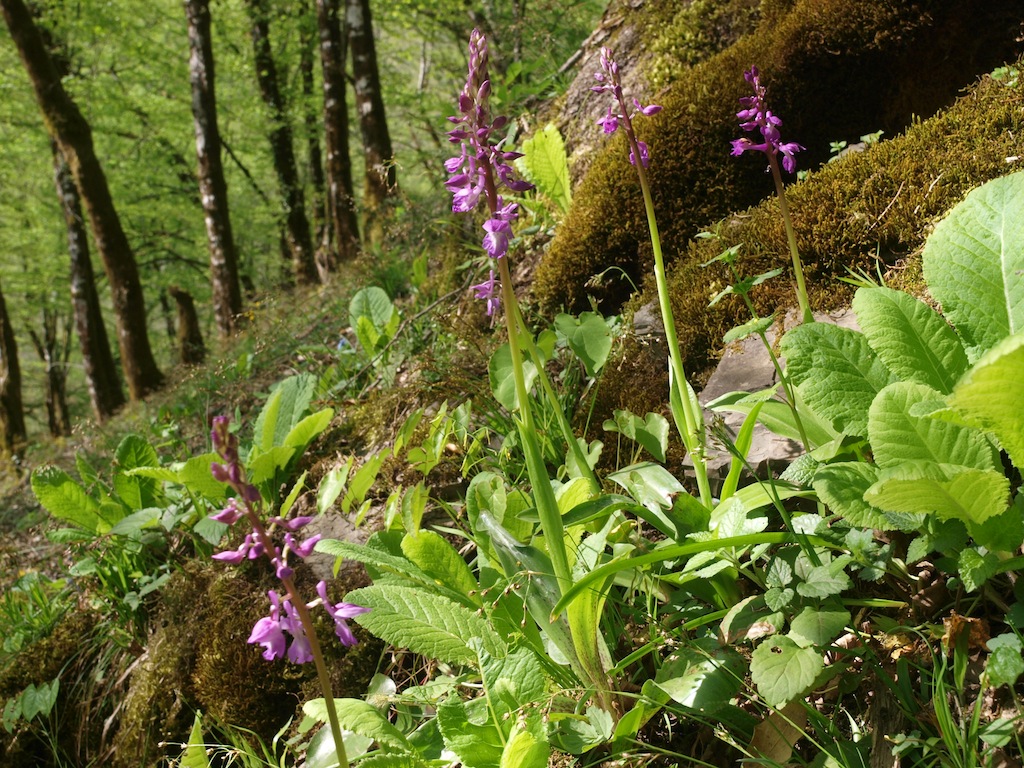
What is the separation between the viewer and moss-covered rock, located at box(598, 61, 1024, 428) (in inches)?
97.2

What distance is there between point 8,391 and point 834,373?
14610mm

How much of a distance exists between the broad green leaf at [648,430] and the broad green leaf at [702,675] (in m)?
0.73

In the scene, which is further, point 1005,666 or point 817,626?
point 817,626

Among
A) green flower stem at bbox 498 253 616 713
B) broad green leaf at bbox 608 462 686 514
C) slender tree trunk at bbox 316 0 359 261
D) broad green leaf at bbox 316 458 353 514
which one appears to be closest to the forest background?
slender tree trunk at bbox 316 0 359 261

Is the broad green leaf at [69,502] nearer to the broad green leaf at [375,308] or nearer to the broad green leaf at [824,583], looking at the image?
the broad green leaf at [375,308]

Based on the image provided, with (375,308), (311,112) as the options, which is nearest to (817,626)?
(375,308)

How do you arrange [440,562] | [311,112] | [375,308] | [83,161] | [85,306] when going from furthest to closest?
[311,112]
[85,306]
[83,161]
[375,308]
[440,562]

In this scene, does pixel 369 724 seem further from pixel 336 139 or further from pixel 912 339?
pixel 336 139

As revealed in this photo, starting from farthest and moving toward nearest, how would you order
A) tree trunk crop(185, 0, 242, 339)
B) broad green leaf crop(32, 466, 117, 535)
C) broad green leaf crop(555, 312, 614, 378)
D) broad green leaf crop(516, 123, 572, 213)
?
tree trunk crop(185, 0, 242, 339) < broad green leaf crop(516, 123, 572, 213) < broad green leaf crop(32, 466, 117, 535) < broad green leaf crop(555, 312, 614, 378)

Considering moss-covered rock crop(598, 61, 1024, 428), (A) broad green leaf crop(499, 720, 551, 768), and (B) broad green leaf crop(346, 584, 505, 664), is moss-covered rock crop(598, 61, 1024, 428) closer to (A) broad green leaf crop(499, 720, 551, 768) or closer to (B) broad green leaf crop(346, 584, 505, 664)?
(B) broad green leaf crop(346, 584, 505, 664)

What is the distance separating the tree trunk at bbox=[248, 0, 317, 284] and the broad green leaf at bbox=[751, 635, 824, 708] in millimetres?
15009

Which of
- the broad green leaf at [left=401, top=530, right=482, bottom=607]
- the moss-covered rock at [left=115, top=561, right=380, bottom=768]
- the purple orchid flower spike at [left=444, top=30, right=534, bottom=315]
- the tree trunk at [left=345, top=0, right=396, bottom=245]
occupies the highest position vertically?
the tree trunk at [left=345, top=0, right=396, bottom=245]

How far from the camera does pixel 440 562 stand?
2.04 m

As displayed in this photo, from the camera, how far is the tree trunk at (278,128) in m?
15.9
